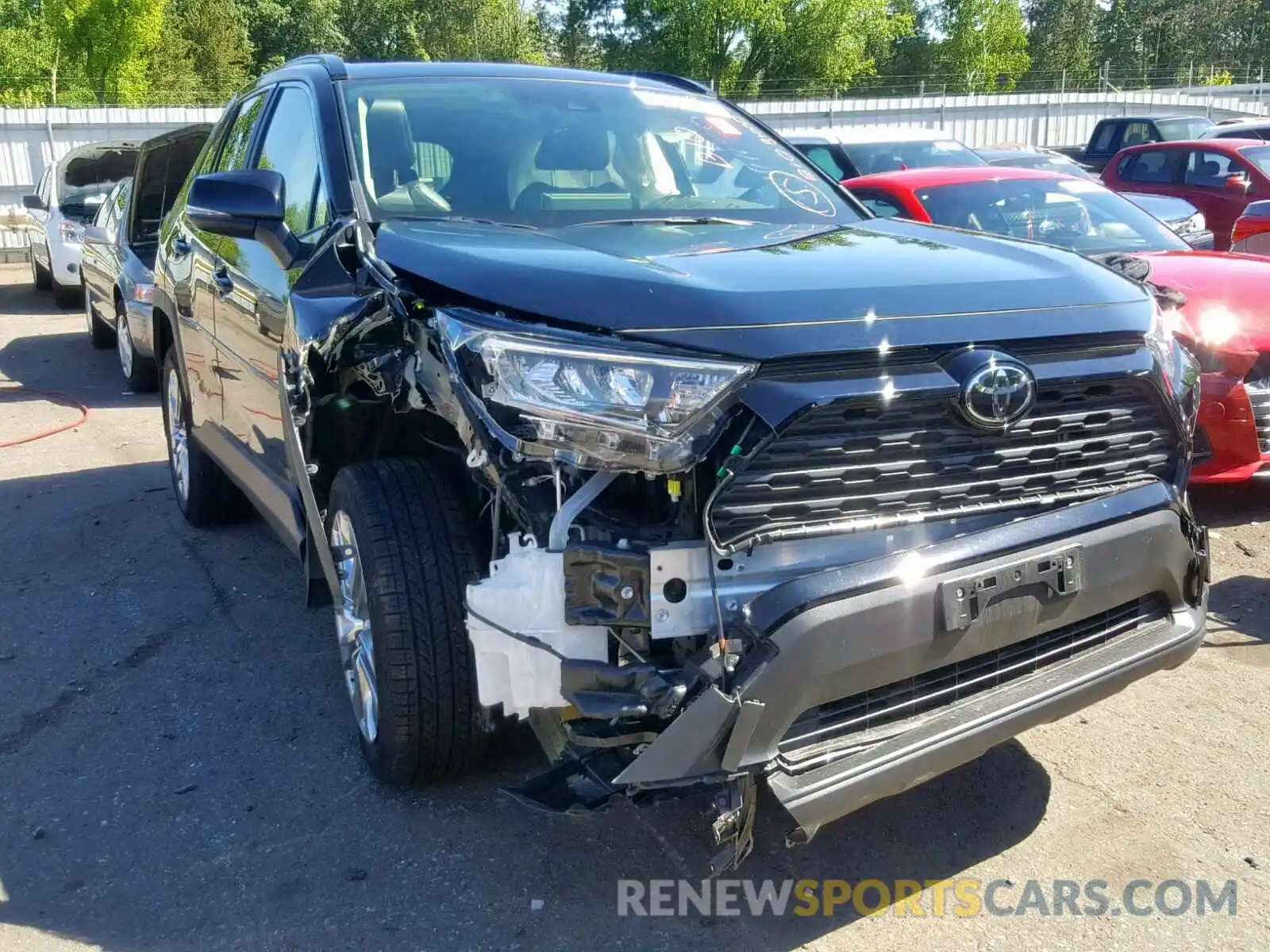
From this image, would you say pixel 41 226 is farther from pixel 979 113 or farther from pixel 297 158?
pixel 979 113

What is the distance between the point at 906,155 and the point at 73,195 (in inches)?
353

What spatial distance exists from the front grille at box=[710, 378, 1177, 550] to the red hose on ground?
22.1ft

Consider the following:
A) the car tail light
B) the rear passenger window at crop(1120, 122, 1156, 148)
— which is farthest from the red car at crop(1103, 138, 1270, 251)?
the rear passenger window at crop(1120, 122, 1156, 148)

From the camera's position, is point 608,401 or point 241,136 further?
point 241,136

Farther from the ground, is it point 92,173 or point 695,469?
point 92,173

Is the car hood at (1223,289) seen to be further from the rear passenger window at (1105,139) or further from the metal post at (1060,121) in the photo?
the metal post at (1060,121)

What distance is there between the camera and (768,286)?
2750mm

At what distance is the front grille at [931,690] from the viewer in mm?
2582

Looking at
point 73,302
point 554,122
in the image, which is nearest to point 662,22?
point 73,302

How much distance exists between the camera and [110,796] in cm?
353

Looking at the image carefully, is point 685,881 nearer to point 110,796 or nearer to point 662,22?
point 110,796

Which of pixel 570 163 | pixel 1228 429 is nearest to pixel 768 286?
pixel 570 163

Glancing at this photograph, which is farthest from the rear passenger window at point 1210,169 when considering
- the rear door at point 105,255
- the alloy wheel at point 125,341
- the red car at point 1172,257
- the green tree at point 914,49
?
the green tree at point 914,49

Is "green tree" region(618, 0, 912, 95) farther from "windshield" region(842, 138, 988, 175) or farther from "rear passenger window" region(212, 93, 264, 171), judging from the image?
"rear passenger window" region(212, 93, 264, 171)
